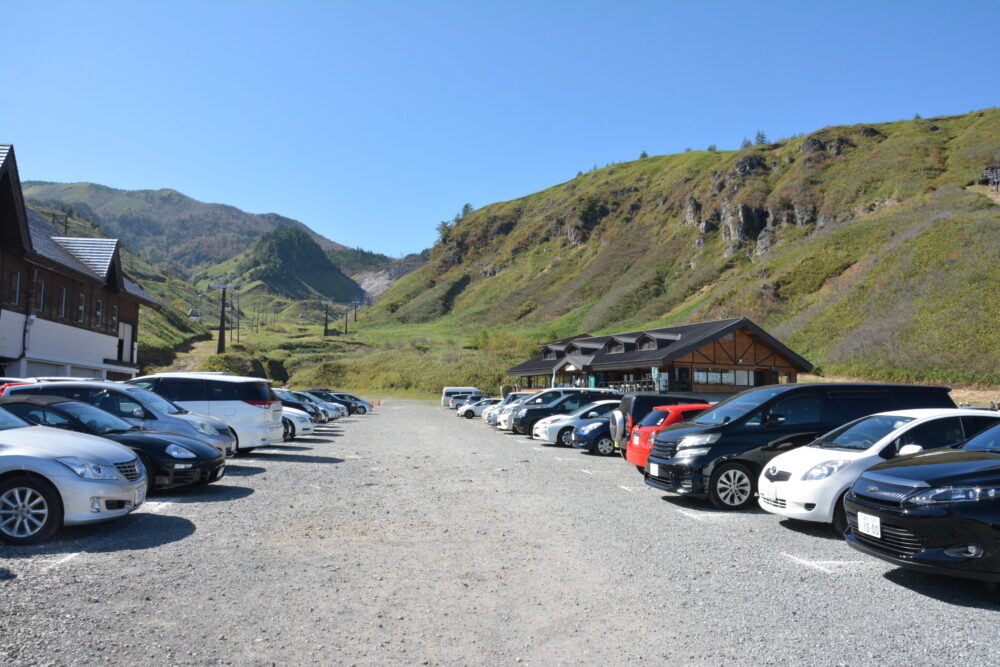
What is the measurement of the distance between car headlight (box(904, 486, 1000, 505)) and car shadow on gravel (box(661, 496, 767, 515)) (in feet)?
13.2

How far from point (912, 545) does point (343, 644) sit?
15.1ft

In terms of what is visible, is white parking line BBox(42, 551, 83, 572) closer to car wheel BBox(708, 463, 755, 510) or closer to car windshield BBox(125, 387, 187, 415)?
car windshield BBox(125, 387, 187, 415)

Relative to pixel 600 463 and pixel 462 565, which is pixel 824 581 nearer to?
pixel 462 565

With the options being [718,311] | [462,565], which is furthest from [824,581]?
[718,311]

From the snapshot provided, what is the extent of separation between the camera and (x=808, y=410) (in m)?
10.1

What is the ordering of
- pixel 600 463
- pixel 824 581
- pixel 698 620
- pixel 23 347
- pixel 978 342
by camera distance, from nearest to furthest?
pixel 698 620, pixel 824 581, pixel 600 463, pixel 23 347, pixel 978 342

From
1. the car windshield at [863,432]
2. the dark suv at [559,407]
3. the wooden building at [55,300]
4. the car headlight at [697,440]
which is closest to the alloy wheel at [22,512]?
the car headlight at [697,440]

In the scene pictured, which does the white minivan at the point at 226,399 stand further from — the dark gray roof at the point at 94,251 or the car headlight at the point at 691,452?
the dark gray roof at the point at 94,251

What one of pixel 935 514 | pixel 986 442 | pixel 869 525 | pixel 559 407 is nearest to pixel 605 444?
pixel 559 407

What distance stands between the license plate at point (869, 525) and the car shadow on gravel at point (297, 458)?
1148 centimetres

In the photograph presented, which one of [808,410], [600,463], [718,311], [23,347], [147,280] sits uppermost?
[147,280]

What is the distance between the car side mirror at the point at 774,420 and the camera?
9883 mm

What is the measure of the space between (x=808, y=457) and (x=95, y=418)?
32.0 feet

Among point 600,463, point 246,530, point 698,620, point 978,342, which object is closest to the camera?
point 698,620
